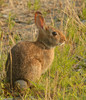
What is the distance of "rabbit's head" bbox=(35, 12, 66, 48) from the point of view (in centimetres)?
464

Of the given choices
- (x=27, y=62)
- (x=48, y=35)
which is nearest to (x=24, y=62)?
(x=27, y=62)

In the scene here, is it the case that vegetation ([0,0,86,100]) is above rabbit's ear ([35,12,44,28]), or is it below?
below

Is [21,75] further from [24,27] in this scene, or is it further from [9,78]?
[24,27]

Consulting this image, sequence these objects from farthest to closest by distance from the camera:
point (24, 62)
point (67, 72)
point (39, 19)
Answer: point (39, 19) < point (67, 72) < point (24, 62)

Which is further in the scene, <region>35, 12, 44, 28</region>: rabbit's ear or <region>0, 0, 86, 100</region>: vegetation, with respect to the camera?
<region>35, 12, 44, 28</region>: rabbit's ear

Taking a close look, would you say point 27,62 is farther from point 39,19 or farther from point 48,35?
point 39,19

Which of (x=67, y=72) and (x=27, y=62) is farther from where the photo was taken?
(x=67, y=72)

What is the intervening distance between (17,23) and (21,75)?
350 cm

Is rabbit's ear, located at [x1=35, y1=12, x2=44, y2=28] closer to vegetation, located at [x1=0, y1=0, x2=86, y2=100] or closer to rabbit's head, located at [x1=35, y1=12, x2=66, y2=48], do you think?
rabbit's head, located at [x1=35, y1=12, x2=66, y2=48]

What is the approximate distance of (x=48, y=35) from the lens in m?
4.70

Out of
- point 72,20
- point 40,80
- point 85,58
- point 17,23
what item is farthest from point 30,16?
point 40,80

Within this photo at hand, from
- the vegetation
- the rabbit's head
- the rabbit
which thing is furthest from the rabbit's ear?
the vegetation

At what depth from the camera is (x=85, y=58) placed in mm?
5309

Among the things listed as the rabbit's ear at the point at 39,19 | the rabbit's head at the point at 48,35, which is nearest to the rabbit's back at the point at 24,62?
the rabbit's head at the point at 48,35
